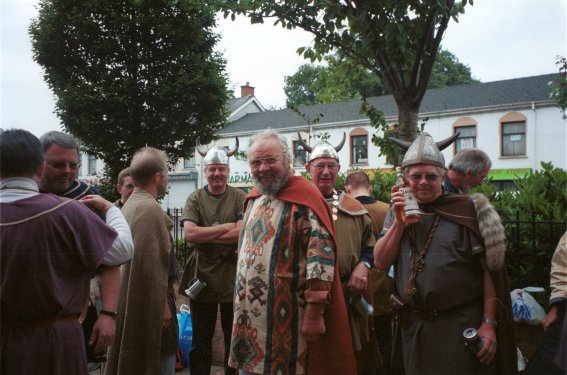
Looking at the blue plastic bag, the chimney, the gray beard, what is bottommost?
the blue plastic bag

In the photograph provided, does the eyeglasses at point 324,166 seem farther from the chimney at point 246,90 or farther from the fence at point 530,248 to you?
the chimney at point 246,90

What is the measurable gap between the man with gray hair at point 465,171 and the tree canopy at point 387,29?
150 cm

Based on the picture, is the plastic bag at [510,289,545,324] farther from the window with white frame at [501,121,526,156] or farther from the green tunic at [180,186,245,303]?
the window with white frame at [501,121,526,156]

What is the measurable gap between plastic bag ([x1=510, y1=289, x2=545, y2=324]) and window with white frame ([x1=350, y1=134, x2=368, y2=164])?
29.3m

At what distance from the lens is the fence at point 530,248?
5.50 m

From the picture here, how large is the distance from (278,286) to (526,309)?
3.03m

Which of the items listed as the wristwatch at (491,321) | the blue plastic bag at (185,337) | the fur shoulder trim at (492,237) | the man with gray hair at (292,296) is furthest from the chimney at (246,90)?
the wristwatch at (491,321)

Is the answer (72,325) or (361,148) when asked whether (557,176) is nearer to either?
(72,325)

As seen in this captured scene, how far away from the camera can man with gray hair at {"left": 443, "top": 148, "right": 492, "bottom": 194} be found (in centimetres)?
453

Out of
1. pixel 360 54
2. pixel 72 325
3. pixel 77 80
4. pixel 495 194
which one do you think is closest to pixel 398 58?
pixel 360 54

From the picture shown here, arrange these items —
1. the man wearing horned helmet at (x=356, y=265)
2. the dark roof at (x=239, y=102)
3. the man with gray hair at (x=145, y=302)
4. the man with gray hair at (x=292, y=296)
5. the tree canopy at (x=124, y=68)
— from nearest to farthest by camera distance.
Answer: the man with gray hair at (x=292, y=296), the man with gray hair at (x=145, y=302), the man wearing horned helmet at (x=356, y=265), the tree canopy at (x=124, y=68), the dark roof at (x=239, y=102)

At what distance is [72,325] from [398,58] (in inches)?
171

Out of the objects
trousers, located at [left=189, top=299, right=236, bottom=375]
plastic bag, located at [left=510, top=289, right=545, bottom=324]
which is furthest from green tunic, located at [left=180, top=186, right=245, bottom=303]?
plastic bag, located at [left=510, top=289, right=545, bottom=324]

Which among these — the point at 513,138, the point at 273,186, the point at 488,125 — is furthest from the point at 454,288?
the point at 488,125
